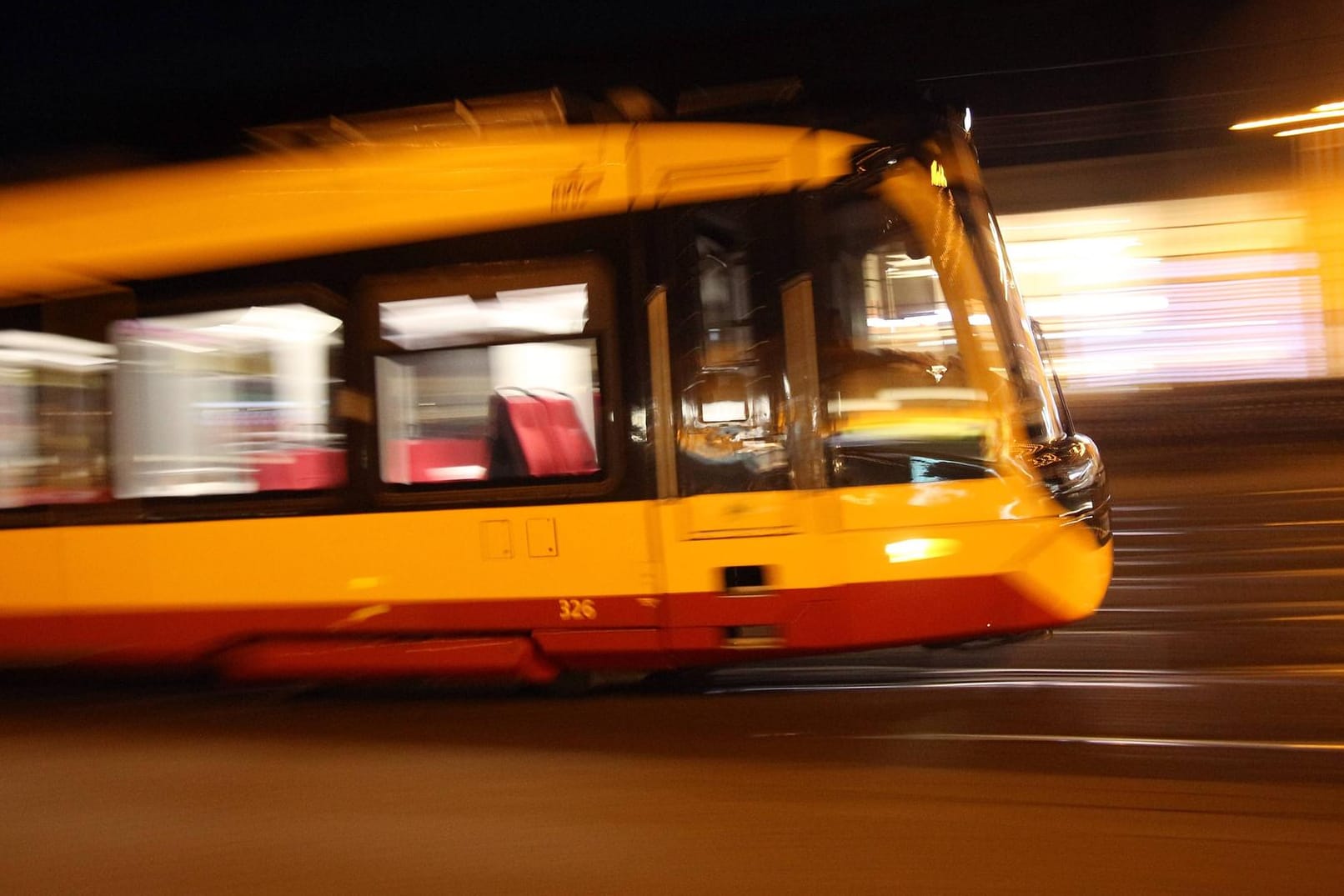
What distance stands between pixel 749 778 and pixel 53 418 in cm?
430

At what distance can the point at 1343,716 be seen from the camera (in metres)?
5.34

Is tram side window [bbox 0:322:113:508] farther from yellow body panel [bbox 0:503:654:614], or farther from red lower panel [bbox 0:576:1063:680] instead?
red lower panel [bbox 0:576:1063:680]

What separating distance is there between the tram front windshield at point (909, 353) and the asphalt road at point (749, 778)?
4.06ft

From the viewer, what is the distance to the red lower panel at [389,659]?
587 cm

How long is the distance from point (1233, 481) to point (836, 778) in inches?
431

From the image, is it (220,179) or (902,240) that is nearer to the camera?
(902,240)

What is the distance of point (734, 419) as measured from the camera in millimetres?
5535

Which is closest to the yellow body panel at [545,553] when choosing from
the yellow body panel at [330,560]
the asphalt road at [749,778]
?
the yellow body panel at [330,560]

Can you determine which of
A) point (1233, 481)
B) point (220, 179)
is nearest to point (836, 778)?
point (220, 179)

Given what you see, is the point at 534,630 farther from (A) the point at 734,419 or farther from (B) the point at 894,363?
(B) the point at 894,363

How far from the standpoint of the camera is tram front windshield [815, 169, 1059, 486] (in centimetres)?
541

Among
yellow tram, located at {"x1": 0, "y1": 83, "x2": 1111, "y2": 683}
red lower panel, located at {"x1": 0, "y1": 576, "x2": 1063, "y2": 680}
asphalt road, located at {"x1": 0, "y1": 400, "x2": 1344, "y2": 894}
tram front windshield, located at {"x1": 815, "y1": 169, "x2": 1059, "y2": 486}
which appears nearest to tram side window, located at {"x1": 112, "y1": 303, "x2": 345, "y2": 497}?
yellow tram, located at {"x1": 0, "y1": 83, "x2": 1111, "y2": 683}

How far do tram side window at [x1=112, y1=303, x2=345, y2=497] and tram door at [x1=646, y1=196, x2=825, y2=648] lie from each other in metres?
1.73

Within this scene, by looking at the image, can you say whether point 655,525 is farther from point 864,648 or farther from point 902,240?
point 902,240
